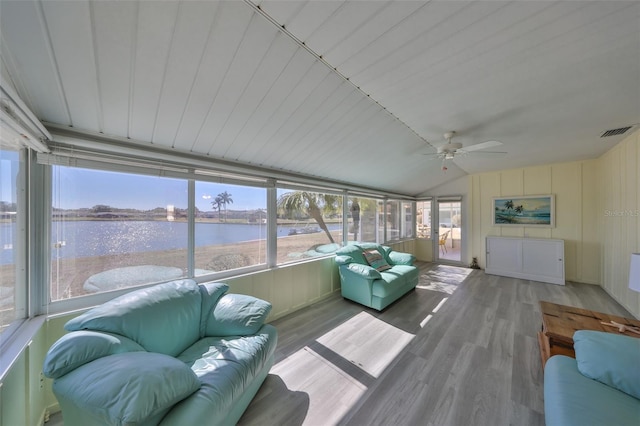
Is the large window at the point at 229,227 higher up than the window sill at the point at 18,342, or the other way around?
the large window at the point at 229,227

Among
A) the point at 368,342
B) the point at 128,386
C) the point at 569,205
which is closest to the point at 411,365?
the point at 368,342

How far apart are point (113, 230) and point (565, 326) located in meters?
4.24

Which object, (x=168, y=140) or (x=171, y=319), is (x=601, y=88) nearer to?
(x=168, y=140)

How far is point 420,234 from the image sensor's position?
695 centimetres

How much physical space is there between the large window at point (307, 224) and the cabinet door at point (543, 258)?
13.8 feet

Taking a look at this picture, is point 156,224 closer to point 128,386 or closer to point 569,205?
point 128,386

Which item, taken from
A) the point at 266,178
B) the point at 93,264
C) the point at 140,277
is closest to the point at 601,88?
the point at 266,178

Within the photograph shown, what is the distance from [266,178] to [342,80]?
5.54 feet

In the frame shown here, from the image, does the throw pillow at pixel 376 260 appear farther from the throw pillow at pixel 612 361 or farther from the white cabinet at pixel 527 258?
the white cabinet at pixel 527 258

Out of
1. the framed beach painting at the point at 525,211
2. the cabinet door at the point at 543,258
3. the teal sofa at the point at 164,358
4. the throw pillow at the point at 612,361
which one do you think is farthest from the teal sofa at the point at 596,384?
the framed beach painting at the point at 525,211

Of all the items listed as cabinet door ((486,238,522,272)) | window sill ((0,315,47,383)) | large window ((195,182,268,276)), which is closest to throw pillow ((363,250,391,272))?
large window ((195,182,268,276))

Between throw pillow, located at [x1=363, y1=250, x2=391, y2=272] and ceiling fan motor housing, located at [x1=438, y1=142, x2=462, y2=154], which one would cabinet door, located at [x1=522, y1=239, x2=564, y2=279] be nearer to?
throw pillow, located at [x1=363, y1=250, x2=391, y2=272]

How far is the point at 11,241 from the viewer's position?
4.67 ft

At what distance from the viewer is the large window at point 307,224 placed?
348 cm
